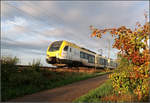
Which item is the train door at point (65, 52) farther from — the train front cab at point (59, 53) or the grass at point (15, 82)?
the grass at point (15, 82)

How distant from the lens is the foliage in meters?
3.63

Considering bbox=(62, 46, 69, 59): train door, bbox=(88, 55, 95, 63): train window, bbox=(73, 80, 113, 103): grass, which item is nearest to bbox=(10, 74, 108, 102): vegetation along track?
bbox=(73, 80, 113, 103): grass

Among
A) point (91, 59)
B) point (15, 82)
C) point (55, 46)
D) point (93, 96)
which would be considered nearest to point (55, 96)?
point (93, 96)

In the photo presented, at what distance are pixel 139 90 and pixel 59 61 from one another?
1048 centimetres

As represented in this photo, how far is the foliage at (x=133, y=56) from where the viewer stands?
3631 mm

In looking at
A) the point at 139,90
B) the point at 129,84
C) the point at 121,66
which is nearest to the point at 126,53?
the point at 121,66

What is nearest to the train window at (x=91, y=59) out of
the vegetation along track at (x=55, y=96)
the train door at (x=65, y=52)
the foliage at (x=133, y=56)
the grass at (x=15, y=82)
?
the train door at (x=65, y=52)

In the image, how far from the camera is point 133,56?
3674 millimetres

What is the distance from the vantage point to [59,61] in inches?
539

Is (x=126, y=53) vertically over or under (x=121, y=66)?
over

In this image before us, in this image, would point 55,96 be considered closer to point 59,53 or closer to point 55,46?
point 59,53

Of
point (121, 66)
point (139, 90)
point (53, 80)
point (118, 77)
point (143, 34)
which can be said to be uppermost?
point (143, 34)

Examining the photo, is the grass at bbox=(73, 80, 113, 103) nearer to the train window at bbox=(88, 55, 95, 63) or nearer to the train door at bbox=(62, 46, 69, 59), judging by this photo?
the train door at bbox=(62, 46, 69, 59)

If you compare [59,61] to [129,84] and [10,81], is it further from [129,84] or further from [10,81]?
[129,84]
